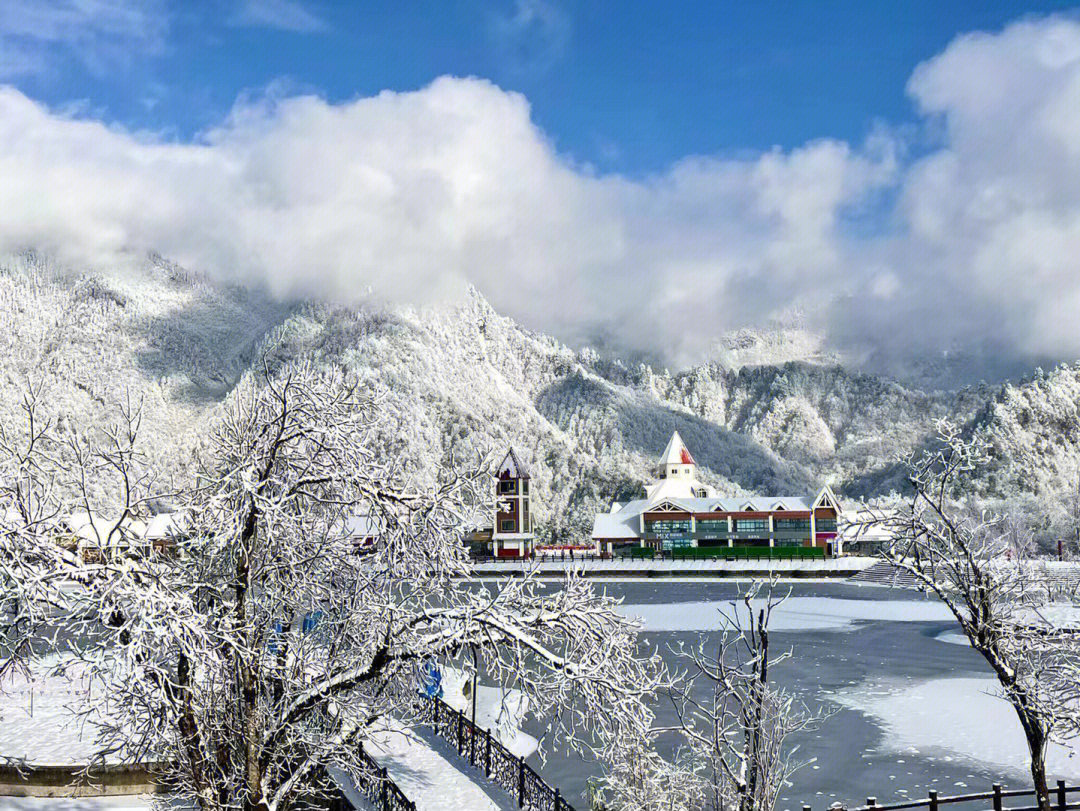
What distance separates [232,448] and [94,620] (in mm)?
3003

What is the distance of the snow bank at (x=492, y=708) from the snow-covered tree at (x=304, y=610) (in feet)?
52.5

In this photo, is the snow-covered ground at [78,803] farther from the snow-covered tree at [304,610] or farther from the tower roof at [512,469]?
the tower roof at [512,469]

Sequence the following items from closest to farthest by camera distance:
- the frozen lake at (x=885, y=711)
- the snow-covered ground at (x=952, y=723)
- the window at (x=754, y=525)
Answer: the frozen lake at (x=885, y=711)
the snow-covered ground at (x=952, y=723)
the window at (x=754, y=525)

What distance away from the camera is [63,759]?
20.8 meters

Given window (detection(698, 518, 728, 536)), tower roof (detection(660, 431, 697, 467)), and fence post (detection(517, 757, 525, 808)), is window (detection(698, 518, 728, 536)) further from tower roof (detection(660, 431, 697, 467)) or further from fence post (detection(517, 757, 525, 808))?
fence post (detection(517, 757, 525, 808))

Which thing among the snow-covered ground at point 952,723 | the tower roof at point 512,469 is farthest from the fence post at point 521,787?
the tower roof at point 512,469

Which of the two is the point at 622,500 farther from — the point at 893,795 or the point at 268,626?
the point at 268,626

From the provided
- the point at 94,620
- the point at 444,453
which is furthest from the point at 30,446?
the point at 444,453

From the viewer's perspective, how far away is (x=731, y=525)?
128125 mm

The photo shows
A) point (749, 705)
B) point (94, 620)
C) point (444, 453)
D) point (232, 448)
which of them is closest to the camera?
point (94, 620)

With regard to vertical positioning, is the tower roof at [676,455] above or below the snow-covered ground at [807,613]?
above

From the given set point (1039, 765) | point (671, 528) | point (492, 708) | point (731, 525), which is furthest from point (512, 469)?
point (1039, 765)

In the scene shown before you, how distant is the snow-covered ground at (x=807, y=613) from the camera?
60125 mm

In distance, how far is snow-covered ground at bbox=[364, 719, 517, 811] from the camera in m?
19.4
